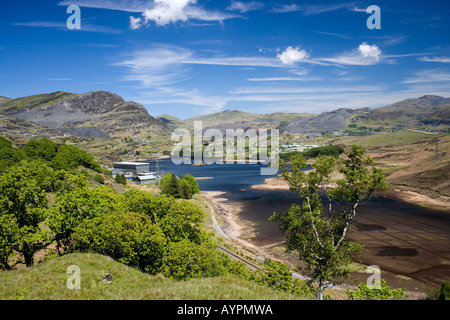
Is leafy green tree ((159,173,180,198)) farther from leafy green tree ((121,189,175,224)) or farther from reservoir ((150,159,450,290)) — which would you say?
leafy green tree ((121,189,175,224))

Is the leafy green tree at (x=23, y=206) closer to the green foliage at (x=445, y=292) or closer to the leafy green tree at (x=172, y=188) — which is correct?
the green foliage at (x=445, y=292)

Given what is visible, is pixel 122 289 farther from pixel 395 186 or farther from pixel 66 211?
pixel 395 186

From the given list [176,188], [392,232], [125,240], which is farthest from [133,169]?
[125,240]

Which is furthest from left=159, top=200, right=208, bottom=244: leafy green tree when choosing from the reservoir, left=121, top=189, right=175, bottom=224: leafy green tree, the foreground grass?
the reservoir

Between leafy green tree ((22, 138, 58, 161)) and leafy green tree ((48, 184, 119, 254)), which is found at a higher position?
leafy green tree ((22, 138, 58, 161))
